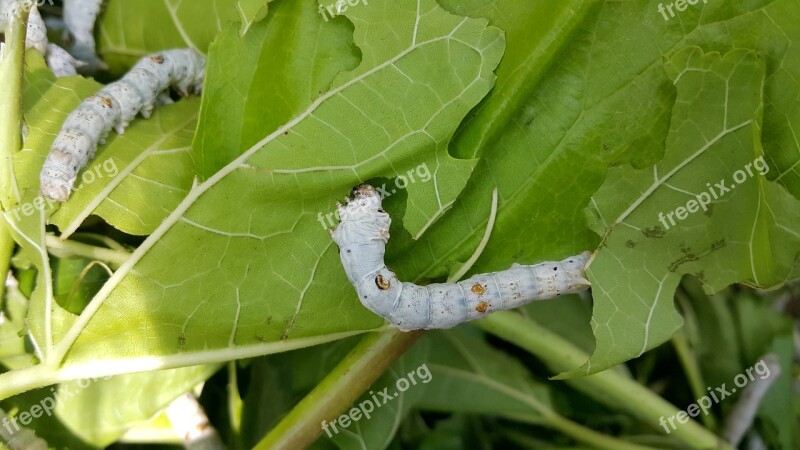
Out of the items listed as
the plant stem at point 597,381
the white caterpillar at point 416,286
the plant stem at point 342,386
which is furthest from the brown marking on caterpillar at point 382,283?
the plant stem at point 597,381

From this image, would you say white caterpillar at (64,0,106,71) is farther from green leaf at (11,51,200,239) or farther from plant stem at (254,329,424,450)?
plant stem at (254,329,424,450)

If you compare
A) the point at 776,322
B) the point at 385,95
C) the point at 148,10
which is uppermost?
the point at 148,10

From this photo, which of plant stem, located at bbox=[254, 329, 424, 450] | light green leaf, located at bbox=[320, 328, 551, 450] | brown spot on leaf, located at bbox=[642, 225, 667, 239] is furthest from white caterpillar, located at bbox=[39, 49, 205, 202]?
brown spot on leaf, located at bbox=[642, 225, 667, 239]

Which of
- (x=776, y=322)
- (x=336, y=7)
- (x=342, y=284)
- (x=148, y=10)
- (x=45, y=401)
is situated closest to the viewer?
(x=336, y=7)

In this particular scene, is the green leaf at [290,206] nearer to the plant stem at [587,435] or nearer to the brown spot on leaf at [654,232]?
the brown spot on leaf at [654,232]

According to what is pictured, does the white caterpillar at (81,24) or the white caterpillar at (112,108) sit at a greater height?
the white caterpillar at (81,24)

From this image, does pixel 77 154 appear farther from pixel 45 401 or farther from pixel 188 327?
pixel 45 401

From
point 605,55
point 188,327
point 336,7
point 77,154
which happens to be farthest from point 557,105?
point 77,154
